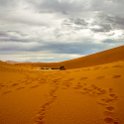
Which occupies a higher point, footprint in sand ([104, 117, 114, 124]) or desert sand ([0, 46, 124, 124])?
desert sand ([0, 46, 124, 124])

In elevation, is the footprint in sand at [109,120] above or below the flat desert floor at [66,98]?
below

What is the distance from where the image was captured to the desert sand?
7859mm

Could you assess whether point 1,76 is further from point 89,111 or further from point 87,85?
point 89,111

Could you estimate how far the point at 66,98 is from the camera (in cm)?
933

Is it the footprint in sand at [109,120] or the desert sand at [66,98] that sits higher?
the desert sand at [66,98]

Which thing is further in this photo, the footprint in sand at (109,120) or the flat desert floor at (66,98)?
the flat desert floor at (66,98)

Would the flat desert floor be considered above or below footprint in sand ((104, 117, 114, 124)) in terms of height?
A: above

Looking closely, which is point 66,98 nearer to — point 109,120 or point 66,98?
point 66,98

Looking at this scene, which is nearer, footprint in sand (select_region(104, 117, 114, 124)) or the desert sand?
footprint in sand (select_region(104, 117, 114, 124))

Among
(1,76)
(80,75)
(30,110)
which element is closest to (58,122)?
(30,110)

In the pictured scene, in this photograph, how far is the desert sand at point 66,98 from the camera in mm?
7859

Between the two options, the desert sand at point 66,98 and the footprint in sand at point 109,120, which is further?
the desert sand at point 66,98

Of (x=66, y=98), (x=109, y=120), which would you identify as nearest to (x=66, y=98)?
(x=66, y=98)

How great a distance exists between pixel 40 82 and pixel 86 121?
15.3 feet
